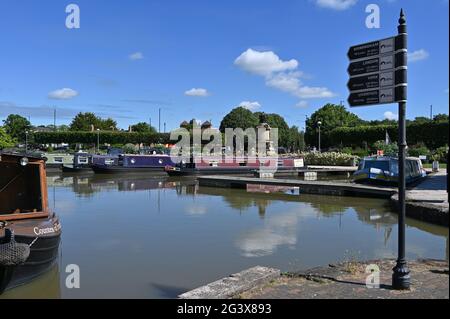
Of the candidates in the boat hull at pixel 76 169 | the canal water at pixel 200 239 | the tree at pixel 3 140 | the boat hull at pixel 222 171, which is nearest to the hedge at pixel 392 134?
the boat hull at pixel 222 171

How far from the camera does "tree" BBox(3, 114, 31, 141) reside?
68.2 m

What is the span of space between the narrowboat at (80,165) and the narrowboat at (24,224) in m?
26.7

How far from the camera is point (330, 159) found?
39.8m

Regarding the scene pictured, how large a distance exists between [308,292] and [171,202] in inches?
514

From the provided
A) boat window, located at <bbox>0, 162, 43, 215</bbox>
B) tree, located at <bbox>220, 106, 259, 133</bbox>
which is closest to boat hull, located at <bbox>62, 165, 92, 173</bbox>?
boat window, located at <bbox>0, 162, 43, 215</bbox>

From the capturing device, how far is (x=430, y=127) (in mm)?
45406

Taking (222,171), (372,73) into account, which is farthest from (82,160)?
(372,73)

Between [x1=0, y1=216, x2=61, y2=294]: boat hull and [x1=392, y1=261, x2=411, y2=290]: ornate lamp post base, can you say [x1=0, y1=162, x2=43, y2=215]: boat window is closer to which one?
[x1=0, y1=216, x2=61, y2=294]: boat hull

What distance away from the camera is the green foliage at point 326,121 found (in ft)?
222

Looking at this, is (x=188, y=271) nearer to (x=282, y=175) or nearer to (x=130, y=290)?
(x=130, y=290)

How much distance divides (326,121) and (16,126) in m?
46.8

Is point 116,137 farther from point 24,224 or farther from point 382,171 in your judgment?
point 24,224

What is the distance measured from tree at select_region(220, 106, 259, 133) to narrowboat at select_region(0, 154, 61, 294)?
205 ft

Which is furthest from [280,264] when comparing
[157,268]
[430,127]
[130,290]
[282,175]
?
[430,127]
